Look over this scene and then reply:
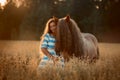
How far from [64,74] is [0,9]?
2.43m

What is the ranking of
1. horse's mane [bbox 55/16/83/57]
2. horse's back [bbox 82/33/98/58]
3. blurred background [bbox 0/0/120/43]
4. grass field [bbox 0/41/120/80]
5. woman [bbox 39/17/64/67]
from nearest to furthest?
grass field [bbox 0/41/120/80] → woman [bbox 39/17/64/67] → horse's mane [bbox 55/16/83/57] → horse's back [bbox 82/33/98/58] → blurred background [bbox 0/0/120/43]

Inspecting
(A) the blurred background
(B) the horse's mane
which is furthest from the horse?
(A) the blurred background

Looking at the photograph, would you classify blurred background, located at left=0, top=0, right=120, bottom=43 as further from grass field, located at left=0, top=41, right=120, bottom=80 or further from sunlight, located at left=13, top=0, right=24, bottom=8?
grass field, located at left=0, top=41, right=120, bottom=80

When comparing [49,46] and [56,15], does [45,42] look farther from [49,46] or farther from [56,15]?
[56,15]

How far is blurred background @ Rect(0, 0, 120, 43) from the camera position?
6.85m

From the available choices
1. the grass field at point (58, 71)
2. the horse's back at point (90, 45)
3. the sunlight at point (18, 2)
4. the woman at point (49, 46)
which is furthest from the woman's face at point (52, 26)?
the sunlight at point (18, 2)

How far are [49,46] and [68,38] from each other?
0.35 meters

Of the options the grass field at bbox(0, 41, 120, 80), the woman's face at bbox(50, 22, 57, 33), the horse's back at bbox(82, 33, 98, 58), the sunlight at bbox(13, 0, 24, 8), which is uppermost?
the sunlight at bbox(13, 0, 24, 8)

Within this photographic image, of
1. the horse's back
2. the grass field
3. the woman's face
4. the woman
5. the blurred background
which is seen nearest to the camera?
the grass field

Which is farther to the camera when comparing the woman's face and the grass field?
the woman's face

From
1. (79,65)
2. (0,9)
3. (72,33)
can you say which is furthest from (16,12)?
(79,65)

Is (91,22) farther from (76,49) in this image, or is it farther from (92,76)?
(92,76)

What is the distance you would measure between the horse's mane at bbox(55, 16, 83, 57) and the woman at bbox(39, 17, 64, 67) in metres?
0.08

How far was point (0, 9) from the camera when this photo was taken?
6719mm
